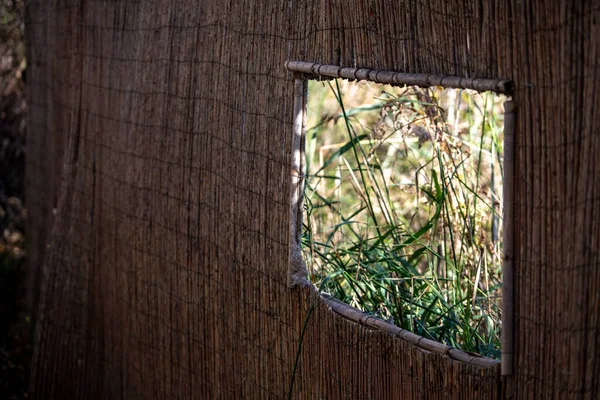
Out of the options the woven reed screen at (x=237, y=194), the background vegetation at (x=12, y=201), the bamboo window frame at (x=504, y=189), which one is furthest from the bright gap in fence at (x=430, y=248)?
the background vegetation at (x=12, y=201)

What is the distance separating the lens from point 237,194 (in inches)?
121

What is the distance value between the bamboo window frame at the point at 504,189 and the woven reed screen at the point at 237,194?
24mm

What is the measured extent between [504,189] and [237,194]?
1.28 meters

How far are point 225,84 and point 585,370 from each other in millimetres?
1766

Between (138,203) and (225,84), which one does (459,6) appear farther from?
(138,203)

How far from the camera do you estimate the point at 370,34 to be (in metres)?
2.44

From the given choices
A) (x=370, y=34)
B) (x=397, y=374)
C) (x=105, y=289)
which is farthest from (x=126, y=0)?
(x=397, y=374)

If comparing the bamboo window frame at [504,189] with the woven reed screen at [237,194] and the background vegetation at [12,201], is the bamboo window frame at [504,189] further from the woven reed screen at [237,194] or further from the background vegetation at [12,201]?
the background vegetation at [12,201]

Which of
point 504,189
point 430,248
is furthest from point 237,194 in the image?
point 504,189

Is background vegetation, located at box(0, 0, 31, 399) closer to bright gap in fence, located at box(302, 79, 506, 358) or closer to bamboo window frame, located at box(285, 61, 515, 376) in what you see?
bright gap in fence, located at box(302, 79, 506, 358)

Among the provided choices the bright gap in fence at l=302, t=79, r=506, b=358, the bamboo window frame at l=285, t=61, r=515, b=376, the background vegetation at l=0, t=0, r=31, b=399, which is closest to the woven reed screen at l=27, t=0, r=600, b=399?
the bamboo window frame at l=285, t=61, r=515, b=376

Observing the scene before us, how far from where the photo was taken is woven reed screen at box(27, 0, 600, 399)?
1886mm

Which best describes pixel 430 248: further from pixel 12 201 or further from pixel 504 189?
pixel 12 201

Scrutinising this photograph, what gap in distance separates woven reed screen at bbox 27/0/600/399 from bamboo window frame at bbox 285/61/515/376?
2 centimetres
